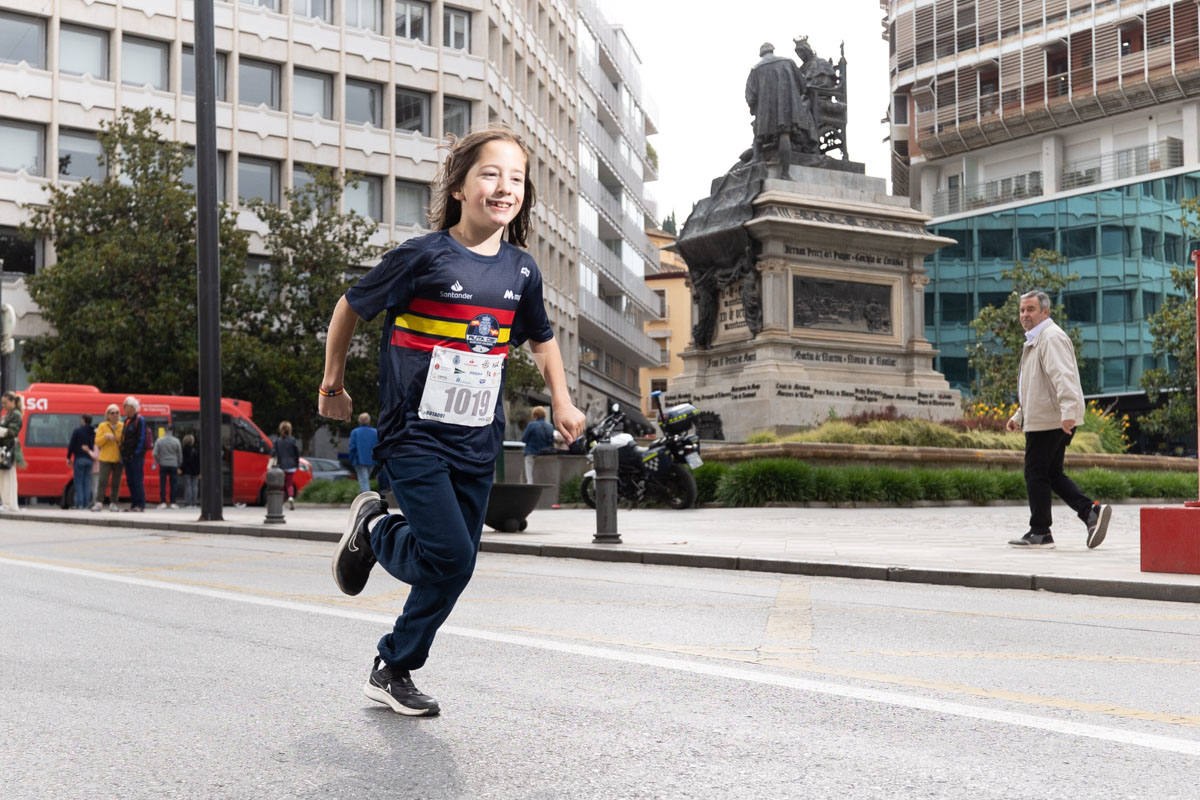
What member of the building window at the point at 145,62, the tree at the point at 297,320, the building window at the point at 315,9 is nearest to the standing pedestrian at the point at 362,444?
the tree at the point at 297,320

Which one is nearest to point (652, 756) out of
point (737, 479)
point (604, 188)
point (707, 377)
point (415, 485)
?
point (415, 485)

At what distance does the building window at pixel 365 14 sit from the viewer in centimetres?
5266

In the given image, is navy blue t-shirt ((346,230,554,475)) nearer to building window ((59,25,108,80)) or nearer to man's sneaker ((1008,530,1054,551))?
man's sneaker ((1008,530,1054,551))

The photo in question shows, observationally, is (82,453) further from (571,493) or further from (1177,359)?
(1177,359)

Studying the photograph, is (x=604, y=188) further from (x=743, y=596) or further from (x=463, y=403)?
(x=463, y=403)

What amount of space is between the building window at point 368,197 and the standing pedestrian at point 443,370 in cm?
4706

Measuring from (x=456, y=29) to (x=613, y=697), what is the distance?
168 ft

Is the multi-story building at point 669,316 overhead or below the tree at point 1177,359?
overhead

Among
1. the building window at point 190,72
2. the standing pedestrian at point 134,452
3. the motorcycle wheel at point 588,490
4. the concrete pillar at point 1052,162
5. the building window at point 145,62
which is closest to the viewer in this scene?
the motorcycle wheel at point 588,490

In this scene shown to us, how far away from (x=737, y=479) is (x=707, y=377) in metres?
5.91

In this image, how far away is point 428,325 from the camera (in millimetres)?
4910

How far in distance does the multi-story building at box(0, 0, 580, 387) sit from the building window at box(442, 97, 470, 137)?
0.05m

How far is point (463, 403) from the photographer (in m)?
4.86

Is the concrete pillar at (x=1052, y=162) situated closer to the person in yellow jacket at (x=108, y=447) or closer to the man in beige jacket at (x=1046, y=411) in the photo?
the person in yellow jacket at (x=108, y=447)
